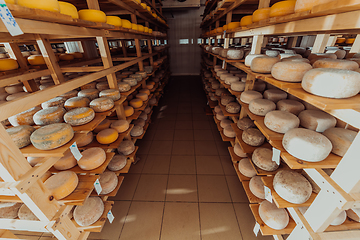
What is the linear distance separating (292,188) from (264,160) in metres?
0.41

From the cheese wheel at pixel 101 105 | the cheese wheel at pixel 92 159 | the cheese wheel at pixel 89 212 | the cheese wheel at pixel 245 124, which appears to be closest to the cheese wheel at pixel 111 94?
the cheese wheel at pixel 101 105

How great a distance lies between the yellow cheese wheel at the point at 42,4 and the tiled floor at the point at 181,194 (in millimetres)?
2142

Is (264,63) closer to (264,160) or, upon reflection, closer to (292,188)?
(264,160)

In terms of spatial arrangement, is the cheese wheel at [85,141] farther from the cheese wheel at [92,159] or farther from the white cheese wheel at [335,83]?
the white cheese wheel at [335,83]

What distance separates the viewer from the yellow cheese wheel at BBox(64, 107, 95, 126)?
146 centimetres

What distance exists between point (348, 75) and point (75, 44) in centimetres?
541

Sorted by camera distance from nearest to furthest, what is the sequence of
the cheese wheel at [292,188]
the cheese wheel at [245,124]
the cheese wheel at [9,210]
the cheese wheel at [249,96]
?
the cheese wheel at [292,188]
the cheese wheel at [9,210]
the cheese wheel at [249,96]
the cheese wheel at [245,124]

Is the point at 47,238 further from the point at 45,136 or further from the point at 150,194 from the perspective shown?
the point at 45,136

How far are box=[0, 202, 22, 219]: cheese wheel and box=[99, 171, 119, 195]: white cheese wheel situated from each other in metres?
0.77

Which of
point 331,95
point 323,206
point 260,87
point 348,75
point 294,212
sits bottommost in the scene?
point 294,212

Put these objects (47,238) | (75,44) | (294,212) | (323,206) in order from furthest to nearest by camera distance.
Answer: (75,44) → (47,238) → (294,212) → (323,206)

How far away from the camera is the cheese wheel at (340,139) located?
1.05 m

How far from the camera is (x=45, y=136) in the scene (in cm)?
114

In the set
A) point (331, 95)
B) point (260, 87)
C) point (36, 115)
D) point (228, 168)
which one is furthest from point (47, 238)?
point (260, 87)
